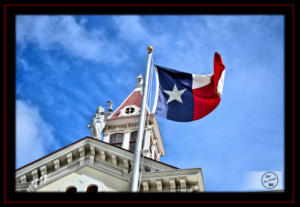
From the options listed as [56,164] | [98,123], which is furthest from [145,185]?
[98,123]

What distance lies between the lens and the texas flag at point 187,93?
58.9 feet

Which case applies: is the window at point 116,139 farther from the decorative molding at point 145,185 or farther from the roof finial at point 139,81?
the decorative molding at point 145,185

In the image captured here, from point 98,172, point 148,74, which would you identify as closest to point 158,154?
point 98,172

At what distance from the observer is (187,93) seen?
733 inches

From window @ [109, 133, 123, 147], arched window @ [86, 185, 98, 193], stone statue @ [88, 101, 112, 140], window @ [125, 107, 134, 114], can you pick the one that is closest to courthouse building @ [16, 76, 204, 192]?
arched window @ [86, 185, 98, 193]

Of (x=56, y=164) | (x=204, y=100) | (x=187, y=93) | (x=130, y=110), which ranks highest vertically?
(x=130, y=110)

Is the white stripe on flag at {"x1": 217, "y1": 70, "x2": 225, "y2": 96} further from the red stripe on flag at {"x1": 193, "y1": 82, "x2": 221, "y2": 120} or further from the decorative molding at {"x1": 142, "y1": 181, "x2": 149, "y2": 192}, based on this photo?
the decorative molding at {"x1": 142, "y1": 181, "x2": 149, "y2": 192}

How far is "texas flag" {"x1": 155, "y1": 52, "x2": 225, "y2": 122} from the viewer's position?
17953 millimetres

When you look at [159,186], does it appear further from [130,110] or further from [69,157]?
[130,110]
